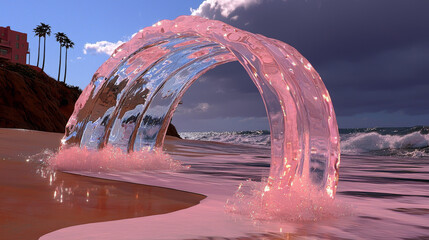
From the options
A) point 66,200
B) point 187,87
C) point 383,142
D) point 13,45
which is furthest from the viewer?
point 13,45

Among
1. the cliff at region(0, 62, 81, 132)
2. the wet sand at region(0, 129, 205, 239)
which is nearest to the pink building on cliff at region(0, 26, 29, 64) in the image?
the cliff at region(0, 62, 81, 132)

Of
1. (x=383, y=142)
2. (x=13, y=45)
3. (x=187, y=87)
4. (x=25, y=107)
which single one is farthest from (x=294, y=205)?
(x=13, y=45)

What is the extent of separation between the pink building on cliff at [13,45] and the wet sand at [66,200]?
6447 cm

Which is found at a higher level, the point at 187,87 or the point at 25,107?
the point at 25,107

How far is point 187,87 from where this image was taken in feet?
24.3

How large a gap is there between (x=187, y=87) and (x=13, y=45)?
64.9 m

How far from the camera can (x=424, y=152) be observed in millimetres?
20500

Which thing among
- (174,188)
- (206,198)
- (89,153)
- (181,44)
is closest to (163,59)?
(181,44)

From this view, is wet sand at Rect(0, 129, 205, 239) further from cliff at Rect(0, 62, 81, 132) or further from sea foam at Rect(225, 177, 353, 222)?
cliff at Rect(0, 62, 81, 132)

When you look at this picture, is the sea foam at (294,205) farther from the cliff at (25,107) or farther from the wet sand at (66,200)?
the cliff at (25,107)

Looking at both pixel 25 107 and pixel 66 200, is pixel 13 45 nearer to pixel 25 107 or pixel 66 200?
pixel 25 107

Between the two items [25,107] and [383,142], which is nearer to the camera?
[25,107]

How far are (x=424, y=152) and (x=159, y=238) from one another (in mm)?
20743

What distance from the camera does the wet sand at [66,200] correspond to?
2.83 m
